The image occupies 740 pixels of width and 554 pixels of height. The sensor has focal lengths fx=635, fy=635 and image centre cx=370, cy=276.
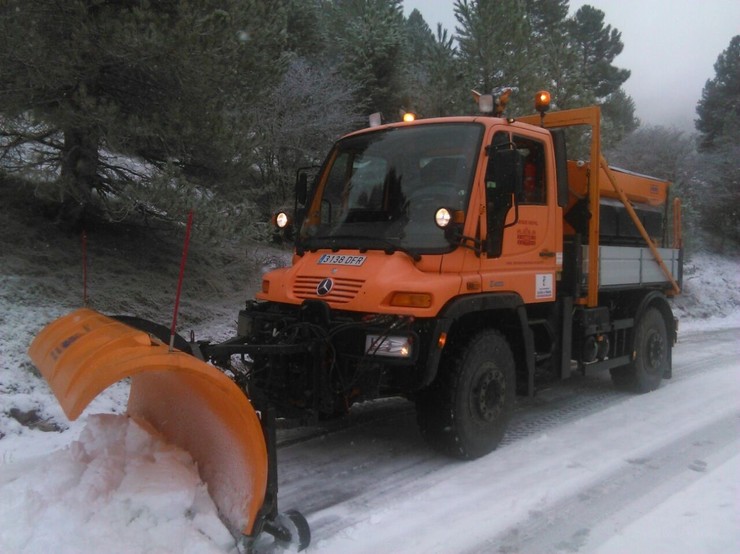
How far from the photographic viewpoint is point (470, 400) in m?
4.77

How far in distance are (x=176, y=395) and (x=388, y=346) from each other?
137 centimetres

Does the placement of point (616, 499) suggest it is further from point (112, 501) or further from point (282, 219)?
point (282, 219)

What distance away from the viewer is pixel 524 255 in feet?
17.4

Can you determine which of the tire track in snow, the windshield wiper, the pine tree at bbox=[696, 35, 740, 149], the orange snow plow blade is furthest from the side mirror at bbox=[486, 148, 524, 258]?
the pine tree at bbox=[696, 35, 740, 149]

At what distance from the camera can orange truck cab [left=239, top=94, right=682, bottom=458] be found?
435 centimetres

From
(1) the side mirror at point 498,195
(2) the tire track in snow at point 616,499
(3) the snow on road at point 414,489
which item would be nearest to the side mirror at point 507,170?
(1) the side mirror at point 498,195

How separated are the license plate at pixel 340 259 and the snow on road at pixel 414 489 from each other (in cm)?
152

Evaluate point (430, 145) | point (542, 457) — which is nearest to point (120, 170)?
point (430, 145)

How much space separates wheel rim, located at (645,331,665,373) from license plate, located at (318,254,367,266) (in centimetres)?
440

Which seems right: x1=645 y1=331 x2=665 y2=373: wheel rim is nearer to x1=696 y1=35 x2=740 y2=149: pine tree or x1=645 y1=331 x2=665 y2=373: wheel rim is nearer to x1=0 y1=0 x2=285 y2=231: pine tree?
x1=0 y1=0 x2=285 y2=231: pine tree

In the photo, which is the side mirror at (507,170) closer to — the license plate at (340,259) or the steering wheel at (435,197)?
the steering wheel at (435,197)

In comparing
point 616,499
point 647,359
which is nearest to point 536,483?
point 616,499

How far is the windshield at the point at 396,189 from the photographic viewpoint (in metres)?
4.74

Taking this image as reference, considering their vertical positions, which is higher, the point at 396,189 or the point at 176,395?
the point at 396,189
